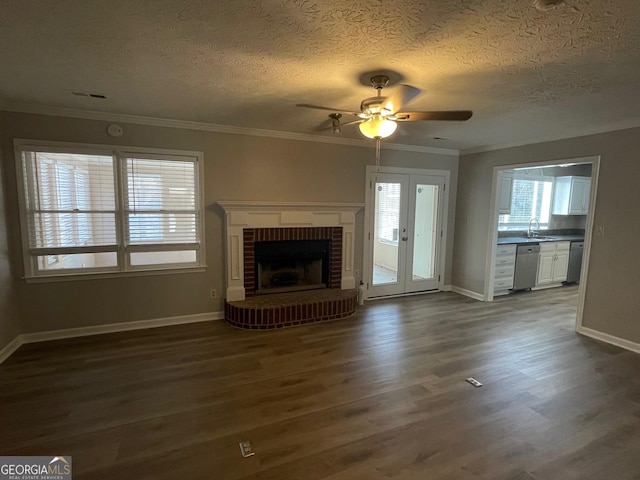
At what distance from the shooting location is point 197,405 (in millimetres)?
2459

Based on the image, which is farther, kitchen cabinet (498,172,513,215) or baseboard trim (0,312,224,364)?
kitchen cabinet (498,172,513,215)

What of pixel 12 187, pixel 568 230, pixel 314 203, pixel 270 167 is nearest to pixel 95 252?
pixel 12 187

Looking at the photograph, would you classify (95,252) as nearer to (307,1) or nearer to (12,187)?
(12,187)

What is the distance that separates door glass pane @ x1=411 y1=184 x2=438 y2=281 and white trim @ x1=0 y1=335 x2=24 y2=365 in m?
5.10

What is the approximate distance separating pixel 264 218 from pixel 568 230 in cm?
660

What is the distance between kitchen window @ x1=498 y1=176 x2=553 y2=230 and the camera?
252 inches

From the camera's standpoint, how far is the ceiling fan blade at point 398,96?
7.52ft

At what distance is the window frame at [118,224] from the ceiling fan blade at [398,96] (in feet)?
7.91

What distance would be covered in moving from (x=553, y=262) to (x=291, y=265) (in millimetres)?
4785

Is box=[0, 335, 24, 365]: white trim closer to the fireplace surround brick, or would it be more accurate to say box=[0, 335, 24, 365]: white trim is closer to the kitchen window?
the fireplace surround brick

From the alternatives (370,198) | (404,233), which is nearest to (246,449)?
(370,198)

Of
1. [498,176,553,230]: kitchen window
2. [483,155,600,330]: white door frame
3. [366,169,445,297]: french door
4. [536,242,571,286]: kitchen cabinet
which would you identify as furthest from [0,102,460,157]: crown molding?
[536,242,571,286]: kitchen cabinet

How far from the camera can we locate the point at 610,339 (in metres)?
3.69

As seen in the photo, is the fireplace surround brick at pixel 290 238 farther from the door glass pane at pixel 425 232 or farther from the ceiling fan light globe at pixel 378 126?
the ceiling fan light globe at pixel 378 126
